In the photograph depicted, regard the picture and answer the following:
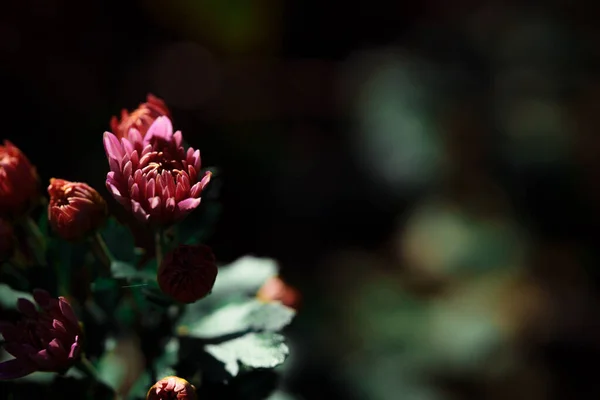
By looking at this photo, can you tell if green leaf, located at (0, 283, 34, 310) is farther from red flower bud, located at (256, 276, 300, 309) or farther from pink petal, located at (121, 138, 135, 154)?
red flower bud, located at (256, 276, 300, 309)

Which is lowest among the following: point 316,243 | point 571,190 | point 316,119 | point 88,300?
point 88,300

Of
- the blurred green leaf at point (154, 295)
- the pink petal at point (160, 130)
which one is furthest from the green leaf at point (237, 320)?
the pink petal at point (160, 130)

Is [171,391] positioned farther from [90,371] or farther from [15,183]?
[15,183]

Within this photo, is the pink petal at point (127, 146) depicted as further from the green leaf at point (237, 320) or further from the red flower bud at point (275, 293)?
the red flower bud at point (275, 293)

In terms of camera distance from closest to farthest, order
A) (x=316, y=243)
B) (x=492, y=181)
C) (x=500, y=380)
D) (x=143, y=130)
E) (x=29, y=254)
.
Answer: (x=143, y=130) < (x=29, y=254) < (x=500, y=380) < (x=492, y=181) < (x=316, y=243)

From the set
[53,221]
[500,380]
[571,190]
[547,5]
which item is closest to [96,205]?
[53,221]

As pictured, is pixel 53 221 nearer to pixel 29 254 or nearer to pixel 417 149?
pixel 29 254
